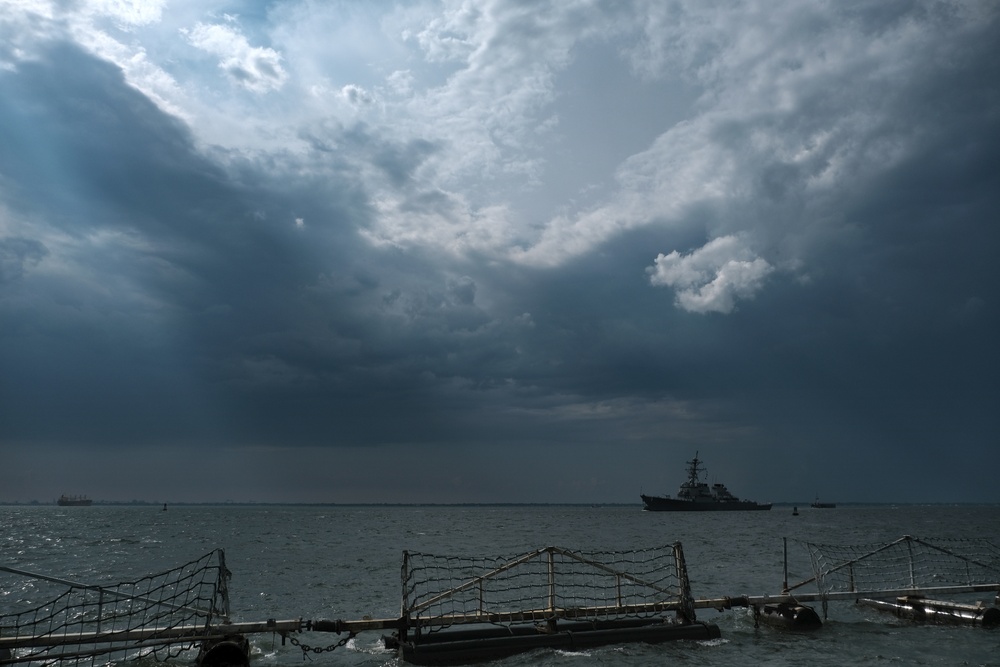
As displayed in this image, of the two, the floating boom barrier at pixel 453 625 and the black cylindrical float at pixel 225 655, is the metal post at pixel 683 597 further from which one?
the black cylindrical float at pixel 225 655

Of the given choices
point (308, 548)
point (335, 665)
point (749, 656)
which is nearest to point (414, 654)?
point (335, 665)

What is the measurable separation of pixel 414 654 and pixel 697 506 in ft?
545

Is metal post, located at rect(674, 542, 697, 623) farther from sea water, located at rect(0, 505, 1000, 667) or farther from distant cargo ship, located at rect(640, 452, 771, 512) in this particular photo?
distant cargo ship, located at rect(640, 452, 771, 512)

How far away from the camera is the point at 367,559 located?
2265 inches

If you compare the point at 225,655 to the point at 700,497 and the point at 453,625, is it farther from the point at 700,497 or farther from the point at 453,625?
the point at 700,497

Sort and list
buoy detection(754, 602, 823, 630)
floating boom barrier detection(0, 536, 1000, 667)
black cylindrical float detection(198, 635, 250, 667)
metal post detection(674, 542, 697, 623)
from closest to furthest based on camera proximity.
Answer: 1. black cylindrical float detection(198, 635, 250, 667)
2. floating boom barrier detection(0, 536, 1000, 667)
3. metal post detection(674, 542, 697, 623)
4. buoy detection(754, 602, 823, 630)

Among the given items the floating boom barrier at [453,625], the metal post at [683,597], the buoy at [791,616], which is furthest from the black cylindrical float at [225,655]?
the buoy at [791,616]

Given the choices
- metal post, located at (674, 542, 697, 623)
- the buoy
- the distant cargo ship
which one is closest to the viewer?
metal post, located at (674, 542, 697, 623)


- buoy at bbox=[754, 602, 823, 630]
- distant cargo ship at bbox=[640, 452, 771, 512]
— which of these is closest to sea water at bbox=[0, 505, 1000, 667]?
buoy at bbox=[754, 602, 823, 630]

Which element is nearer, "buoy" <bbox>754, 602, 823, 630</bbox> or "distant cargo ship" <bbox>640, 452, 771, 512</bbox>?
"buoy" <bbox>754, 602, 823, 630</bbox>

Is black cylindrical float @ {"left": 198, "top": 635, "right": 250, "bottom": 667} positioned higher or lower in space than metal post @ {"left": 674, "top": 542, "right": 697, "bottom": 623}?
lower

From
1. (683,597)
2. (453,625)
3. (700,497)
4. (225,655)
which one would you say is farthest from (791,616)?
(700,497)

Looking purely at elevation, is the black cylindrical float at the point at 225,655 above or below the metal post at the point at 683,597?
below

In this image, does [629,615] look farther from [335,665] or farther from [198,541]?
[198,541]
